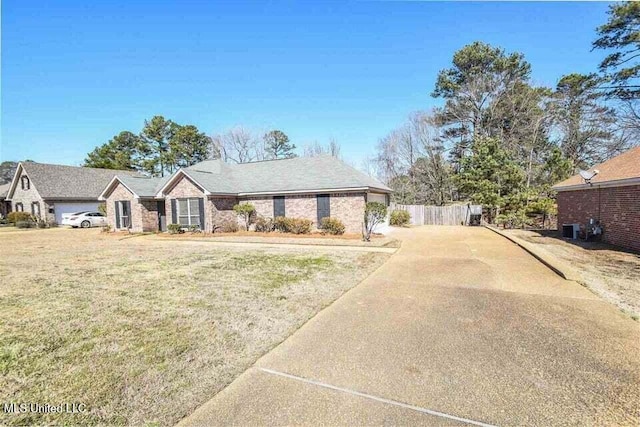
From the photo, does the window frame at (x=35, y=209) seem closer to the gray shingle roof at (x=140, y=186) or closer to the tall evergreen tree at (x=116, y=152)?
the gray shingle roof at (x=140, y=186)

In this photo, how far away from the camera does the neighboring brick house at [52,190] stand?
89.9ft

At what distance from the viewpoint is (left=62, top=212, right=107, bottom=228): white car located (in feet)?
83.6

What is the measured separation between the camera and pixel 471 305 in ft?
17.8

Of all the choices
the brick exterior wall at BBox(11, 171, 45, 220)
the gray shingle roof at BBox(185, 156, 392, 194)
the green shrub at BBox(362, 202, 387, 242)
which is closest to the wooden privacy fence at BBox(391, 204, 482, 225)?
the gray shingle roof at BBox(185, 156, 392, 194)

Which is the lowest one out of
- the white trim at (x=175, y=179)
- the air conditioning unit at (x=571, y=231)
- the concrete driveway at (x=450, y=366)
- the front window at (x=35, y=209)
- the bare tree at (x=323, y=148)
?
the concrete driveway at (x=450, y=366)

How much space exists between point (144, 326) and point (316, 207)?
43.0ft

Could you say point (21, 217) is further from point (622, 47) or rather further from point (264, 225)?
point (622, 47)

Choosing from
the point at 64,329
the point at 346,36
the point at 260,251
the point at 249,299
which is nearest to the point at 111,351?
the point at 64,329

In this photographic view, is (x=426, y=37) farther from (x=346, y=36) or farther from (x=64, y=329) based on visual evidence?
(x=64, y=329)

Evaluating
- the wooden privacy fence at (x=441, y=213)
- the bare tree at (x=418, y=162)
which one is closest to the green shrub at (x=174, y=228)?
the wooden privacy fence at (x=441, y=213)

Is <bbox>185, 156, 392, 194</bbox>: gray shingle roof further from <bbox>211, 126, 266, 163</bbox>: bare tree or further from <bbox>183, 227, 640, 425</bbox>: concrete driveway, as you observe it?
<bbox>211, 126, 266, 163</bbox>: bare tree

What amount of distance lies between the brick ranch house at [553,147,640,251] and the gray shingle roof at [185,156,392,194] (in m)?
9.37

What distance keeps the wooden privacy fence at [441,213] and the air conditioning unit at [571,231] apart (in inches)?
329

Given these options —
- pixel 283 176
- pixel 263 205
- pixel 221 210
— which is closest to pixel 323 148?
pixel 283 176
